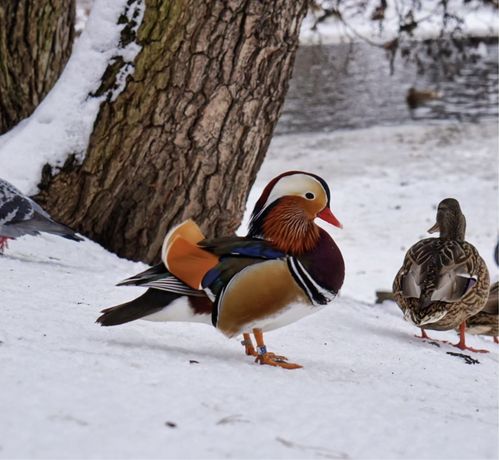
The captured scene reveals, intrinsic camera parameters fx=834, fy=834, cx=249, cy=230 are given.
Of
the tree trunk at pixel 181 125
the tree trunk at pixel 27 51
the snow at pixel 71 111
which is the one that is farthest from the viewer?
the tree trunk at pixel 27 51

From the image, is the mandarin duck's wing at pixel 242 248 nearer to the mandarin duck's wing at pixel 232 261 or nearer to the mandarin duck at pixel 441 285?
the mandarin duck's wing at pixel 232 261

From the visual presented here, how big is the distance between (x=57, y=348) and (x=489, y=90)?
2487 cm

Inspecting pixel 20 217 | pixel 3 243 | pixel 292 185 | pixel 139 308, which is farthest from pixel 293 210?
pixel 3 243

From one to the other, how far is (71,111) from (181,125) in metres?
0.72

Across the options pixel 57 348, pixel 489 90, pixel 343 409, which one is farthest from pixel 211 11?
pixel 489 90

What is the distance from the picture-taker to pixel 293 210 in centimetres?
327

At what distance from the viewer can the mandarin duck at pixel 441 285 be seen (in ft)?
15.3

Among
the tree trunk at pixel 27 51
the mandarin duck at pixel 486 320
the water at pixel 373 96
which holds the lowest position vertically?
the mandarin duck at pixel 486 320

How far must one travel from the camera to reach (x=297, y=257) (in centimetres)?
316

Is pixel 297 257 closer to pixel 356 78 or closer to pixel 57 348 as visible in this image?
pixel 57 348

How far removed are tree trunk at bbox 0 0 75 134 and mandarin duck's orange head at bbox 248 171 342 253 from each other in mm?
2899

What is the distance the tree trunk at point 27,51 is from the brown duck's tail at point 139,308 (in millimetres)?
2906

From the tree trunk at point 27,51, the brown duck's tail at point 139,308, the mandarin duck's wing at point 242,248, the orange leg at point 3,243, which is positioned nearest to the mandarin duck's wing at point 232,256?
the mandarin duck's wing at point 242,248

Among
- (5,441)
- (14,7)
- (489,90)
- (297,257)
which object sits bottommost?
(5,441)
